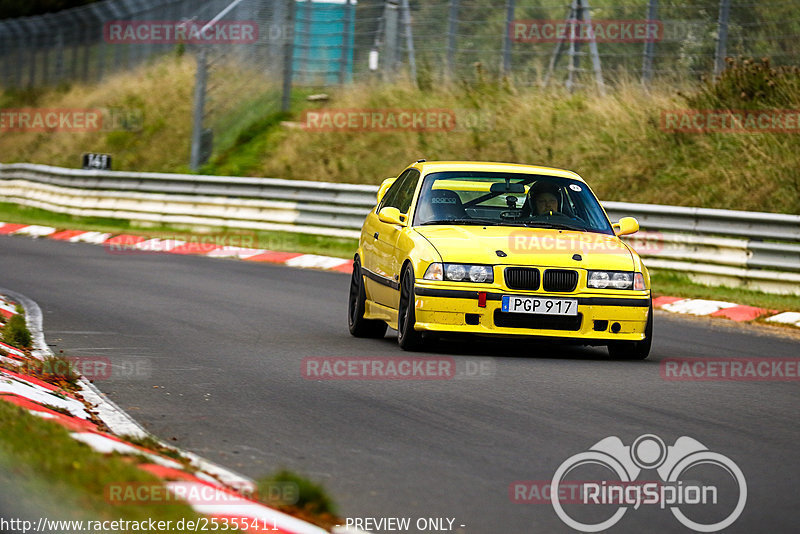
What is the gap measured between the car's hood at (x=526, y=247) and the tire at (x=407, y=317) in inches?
12.9

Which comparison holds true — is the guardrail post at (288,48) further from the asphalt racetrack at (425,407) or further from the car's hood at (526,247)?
the car's hood at (526,247)

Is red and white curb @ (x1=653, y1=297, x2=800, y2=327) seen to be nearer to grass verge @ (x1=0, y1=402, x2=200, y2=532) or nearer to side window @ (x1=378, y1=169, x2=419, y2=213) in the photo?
side window @ (x1=378, y1=169, x2=419, y2=213)

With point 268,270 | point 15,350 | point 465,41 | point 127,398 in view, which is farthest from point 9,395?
point 465,41

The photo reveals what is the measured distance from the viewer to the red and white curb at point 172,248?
2052 centimetres

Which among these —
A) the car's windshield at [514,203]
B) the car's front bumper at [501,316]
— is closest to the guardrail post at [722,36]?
the car's windshield at [514,203]

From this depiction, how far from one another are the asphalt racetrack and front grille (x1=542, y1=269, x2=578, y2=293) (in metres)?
0.57

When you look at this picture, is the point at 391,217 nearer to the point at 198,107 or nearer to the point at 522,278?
the point at 522,278

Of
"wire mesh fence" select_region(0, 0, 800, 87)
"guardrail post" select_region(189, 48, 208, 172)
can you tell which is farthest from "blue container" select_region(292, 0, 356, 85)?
"guardrail post" select_region(189, 48, 208, 172)

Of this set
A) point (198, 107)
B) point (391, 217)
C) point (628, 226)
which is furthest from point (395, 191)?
point (198, 107)

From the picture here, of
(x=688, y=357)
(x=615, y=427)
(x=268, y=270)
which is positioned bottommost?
(x=268, y=270)

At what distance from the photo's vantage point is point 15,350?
927 cm

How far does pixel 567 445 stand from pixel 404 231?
14.5 feet

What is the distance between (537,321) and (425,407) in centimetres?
238

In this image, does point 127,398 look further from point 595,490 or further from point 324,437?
point 595,490
